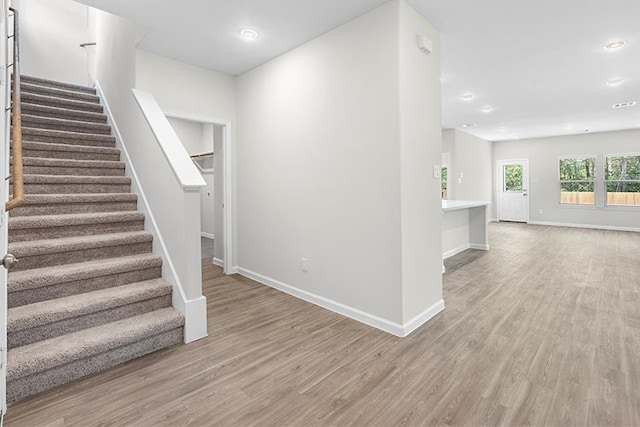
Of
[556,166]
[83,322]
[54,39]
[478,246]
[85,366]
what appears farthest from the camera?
[556,166]

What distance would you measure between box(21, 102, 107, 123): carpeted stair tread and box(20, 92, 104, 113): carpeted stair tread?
0.27 feet

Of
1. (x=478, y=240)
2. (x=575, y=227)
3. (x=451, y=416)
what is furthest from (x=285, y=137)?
(x=575, y=227)

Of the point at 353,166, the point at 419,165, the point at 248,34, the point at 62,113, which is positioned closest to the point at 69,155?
the point at 62,113

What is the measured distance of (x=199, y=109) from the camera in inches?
154

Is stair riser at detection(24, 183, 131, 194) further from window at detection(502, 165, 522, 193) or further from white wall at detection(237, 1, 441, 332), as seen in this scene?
window at detection(502, 165, 522, 193)

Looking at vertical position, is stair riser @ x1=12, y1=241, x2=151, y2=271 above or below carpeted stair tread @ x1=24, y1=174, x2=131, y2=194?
below

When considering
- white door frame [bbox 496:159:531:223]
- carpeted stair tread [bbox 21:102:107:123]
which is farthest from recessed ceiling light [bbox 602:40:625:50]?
white door frame [bbox 496:159:531:223]

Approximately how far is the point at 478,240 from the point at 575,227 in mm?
4888

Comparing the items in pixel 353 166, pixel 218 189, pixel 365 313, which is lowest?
pixel 365 313

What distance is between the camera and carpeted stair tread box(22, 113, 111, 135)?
146 inches

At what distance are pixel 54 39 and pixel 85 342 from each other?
6139mm

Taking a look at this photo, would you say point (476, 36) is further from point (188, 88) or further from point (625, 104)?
point (625, 104)

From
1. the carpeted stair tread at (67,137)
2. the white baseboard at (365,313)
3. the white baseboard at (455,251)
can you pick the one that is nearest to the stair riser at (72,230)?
the carpeted stair tread at (67,137)

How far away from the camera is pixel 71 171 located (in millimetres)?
3412
